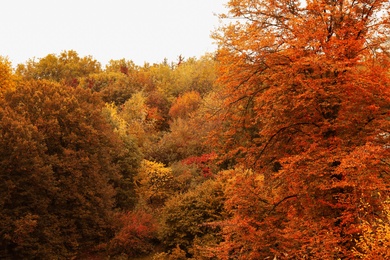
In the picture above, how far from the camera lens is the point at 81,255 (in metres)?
28.2

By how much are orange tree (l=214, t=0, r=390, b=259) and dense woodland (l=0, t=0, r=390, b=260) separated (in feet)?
0.13

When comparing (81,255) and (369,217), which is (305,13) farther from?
(81,255)

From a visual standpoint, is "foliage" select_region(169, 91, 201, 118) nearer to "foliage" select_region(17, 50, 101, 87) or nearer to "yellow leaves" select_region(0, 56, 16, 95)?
"foliage" select_region(17, 50, 101, 87)

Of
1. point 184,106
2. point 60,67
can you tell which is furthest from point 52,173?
point 60,67

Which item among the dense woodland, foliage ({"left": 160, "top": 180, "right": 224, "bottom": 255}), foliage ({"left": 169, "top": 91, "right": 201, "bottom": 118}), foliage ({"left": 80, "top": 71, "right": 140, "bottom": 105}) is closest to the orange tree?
the dense woodland

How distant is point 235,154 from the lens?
45.0 ft

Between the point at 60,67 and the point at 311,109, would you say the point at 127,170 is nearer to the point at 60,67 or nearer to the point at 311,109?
the point at 311,109

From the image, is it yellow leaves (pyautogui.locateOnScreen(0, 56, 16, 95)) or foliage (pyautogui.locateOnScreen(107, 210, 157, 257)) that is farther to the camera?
yellow leaves (pyautogui.locateOnScreen(0, 56, 16, 95))

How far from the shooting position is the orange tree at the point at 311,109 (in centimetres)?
1009

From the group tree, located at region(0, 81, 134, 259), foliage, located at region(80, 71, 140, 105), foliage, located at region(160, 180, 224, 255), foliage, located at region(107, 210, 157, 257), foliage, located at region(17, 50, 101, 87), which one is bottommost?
foliage, located at region(107, 210, 157, 257)

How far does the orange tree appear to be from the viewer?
1009 centimetres

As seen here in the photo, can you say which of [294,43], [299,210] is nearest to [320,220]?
[299,210]

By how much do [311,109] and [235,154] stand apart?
327cm

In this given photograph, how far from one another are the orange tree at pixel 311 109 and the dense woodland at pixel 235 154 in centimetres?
4
